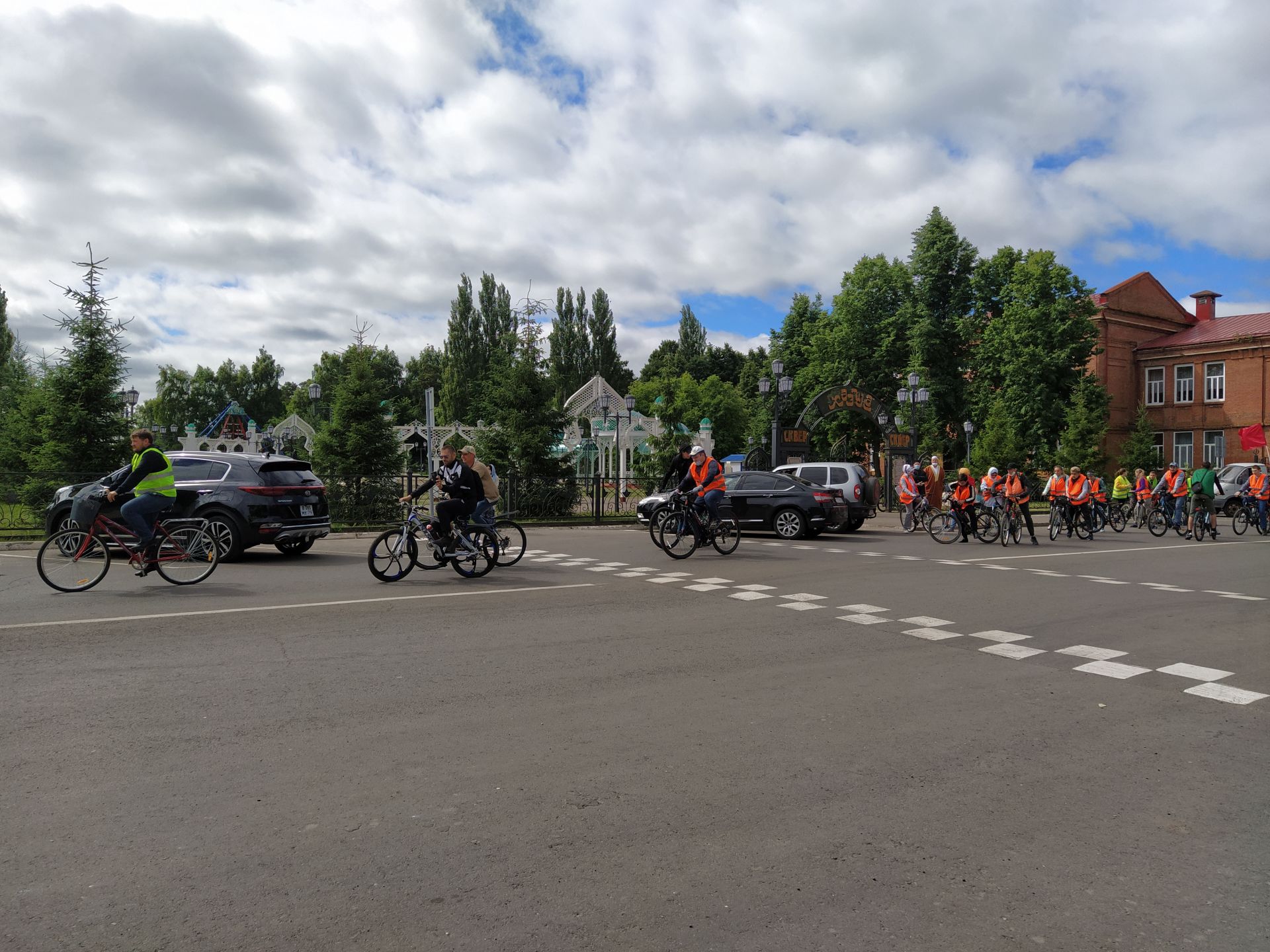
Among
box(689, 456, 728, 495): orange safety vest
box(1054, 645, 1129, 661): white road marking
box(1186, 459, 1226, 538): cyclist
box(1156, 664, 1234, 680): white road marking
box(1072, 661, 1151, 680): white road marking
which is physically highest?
box(689, 456, 728, 495): orange safety vest

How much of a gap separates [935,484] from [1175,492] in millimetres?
5866

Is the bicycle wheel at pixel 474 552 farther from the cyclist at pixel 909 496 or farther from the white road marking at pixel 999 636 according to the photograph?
the cyclist at pixel 909 496

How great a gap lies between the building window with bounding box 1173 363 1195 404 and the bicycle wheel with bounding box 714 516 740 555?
1941 inches

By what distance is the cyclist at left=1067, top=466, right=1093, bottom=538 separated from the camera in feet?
66.9

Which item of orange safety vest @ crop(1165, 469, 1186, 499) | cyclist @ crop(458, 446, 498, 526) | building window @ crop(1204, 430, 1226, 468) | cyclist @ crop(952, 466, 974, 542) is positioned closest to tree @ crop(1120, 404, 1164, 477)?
building window @ crop(1204, 430, 1226, 468)

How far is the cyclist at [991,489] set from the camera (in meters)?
18.5

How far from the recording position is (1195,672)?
647cm

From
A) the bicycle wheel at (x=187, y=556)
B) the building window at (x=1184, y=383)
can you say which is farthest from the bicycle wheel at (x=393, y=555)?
the building window at (x=1184, y=383)

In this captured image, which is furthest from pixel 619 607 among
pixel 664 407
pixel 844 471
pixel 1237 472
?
pixel 664 407

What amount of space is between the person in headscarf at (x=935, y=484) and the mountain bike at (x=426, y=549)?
14535mm

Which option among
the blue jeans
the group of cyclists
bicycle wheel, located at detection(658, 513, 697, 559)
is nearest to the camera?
the blue jeans

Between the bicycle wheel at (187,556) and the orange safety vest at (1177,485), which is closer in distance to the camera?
the bicycle wheel at (187,556)

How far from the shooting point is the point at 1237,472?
33000 mm

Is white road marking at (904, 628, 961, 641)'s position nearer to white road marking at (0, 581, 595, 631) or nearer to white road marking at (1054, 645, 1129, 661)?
white road marking at (1054, 645, 1129, 661)
